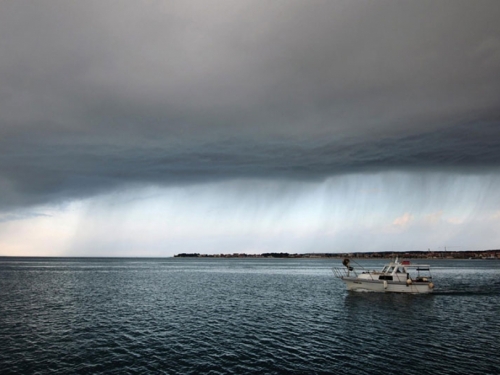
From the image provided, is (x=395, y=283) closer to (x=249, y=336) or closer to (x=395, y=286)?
(x=395, y=286)

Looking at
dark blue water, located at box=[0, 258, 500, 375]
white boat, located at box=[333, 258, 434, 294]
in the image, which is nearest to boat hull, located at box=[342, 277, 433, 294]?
white boat, located at box=[333, 258, 434, 294]

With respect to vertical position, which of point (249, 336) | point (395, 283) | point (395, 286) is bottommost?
point (249, 336)

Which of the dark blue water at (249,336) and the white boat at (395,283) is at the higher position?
the white boat at (395,283)

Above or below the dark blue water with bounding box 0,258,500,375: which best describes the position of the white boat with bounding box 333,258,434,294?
above

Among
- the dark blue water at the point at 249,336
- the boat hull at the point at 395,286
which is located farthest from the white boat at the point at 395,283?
the dark blue water at the point at 249,336

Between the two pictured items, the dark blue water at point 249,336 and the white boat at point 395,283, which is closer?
the dark blue water at point 249,336

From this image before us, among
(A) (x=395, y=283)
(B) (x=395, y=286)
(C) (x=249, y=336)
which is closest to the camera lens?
(C) (x=249, y=336)

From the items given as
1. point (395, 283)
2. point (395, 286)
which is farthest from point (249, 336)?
point (395, 286)

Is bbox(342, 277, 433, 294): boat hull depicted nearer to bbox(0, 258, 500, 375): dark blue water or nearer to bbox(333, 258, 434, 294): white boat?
bbox(333, 258, 434, 294): white boat

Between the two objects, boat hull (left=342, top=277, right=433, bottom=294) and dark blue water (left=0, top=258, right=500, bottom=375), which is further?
boat hull (left=342, top=277, right=433, bottom=294)

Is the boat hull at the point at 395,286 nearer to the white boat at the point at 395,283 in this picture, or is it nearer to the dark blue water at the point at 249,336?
the white boat at the point at 395,283

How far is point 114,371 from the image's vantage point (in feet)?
87.0

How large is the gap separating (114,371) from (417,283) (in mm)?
64898

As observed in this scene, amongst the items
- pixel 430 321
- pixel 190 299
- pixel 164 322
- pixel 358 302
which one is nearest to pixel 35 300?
pixel 190 299
